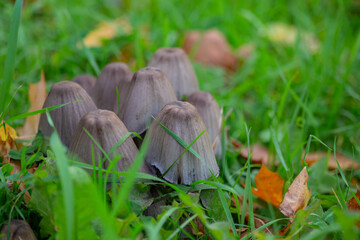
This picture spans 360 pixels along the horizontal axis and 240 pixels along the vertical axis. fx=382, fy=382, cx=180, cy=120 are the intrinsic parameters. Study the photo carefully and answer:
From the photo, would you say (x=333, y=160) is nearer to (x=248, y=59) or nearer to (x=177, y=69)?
(x=177, y=69)

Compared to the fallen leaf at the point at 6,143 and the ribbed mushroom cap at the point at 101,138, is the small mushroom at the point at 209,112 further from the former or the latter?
the fallen leaf at the point at 6,143

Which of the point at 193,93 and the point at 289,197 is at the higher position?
the point at 193,93

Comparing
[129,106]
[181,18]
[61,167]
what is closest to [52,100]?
[129,106]

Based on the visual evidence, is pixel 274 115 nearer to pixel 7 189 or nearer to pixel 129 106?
pixel 129 106

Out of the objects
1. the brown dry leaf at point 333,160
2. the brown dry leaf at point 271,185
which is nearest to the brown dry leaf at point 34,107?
the brown dry leaf at point 271,185

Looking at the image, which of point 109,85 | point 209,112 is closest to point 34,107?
point 109,85

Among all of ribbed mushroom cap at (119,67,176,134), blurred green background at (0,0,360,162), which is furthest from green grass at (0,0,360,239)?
ribbed mushroom cap at (119,67,176,134)
